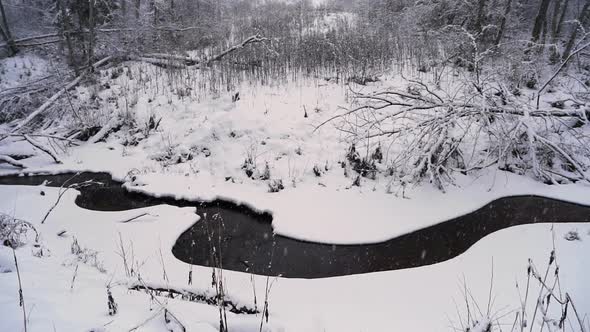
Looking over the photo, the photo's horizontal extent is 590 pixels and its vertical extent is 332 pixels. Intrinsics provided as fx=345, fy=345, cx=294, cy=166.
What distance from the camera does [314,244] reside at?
15.6 feet

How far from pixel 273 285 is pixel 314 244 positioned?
1.14 m

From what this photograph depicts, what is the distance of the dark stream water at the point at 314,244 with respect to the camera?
4.33 m

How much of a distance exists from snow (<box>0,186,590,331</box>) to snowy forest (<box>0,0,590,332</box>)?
2 centimetres

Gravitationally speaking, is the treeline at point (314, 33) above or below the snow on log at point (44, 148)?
above

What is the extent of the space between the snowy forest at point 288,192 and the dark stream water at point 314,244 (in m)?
0.03

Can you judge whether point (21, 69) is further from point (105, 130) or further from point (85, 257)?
point (85, 257)

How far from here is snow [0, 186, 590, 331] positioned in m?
2.38

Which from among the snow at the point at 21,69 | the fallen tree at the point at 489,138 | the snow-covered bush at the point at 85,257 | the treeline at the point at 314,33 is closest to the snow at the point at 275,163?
the fallen tree at the point at 489,138

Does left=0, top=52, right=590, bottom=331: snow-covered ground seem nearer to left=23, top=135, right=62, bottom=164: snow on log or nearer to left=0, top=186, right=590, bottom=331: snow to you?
left=0, top=186, right=590, bottom=331: snow

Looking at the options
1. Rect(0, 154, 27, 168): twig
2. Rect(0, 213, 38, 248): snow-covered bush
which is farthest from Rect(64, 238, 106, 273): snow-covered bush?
Rect(0, 154, 27, 168): twig

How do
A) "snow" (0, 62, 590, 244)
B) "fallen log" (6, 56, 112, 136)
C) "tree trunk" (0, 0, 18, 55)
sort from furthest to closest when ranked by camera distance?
1. "tree trunk" (0, 0, 18, 55)
2. "fallen log" (6, 56, 112, 136)
3. "snow" (0, 62, 590, 244)

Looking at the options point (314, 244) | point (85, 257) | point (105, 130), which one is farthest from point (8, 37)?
point (314, 244)

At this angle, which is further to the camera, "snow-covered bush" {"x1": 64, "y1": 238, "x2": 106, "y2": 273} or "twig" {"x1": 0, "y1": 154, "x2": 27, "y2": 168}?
"twig" {"x1": 0, "y1": 154, "x2": 27, "y2": 168}

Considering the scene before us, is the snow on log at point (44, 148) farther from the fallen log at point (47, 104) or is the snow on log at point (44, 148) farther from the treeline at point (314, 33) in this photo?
the treeline at point (314, 33)
